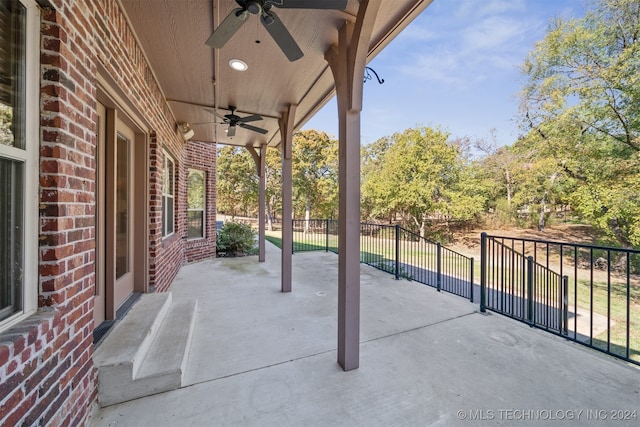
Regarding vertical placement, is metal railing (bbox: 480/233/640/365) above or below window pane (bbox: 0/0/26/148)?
below

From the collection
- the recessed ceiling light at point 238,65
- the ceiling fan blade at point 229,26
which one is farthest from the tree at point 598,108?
the ceiling fan blade at point 229,26

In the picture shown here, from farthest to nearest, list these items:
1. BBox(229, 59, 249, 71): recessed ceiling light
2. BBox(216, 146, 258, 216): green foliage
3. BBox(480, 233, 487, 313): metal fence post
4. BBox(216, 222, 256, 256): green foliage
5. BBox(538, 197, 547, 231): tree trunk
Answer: BBox(216, 146, 258, 216): green foliage
BBox(538, 197, 547, 231): tree trunk
BBox(216, 222, 256, 256): green foliage
BBox(480, 233, 487, 313): metal fence post
BBox(229, 59, 249, 71): recessed ceiling light

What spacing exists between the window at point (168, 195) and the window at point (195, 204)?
127 cm

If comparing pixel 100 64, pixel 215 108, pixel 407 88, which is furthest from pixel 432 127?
pixel 100 64

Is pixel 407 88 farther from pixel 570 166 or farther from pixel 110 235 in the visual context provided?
pixel 110 235

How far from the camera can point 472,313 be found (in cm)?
342

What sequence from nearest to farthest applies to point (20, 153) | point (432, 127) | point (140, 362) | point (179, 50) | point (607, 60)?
point (20, 153) → point (140, 362) → point (179, 50) → point (607, 60) → point (432, 127)

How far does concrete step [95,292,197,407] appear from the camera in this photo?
1.78 meters

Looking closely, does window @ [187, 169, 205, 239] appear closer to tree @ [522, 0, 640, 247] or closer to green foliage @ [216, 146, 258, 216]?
green foliage @ [216, 146, 258, 216]

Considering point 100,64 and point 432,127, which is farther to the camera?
point 432,127

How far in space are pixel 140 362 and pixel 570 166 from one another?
12933 mm

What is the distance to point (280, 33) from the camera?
Answer: 1.97 meters

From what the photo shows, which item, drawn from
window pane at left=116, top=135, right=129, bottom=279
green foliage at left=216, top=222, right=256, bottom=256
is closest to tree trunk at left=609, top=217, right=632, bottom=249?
green foliage at left=216, top=222, right=256, bottom=256

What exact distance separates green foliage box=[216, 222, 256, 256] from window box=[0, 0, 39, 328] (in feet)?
19.5
